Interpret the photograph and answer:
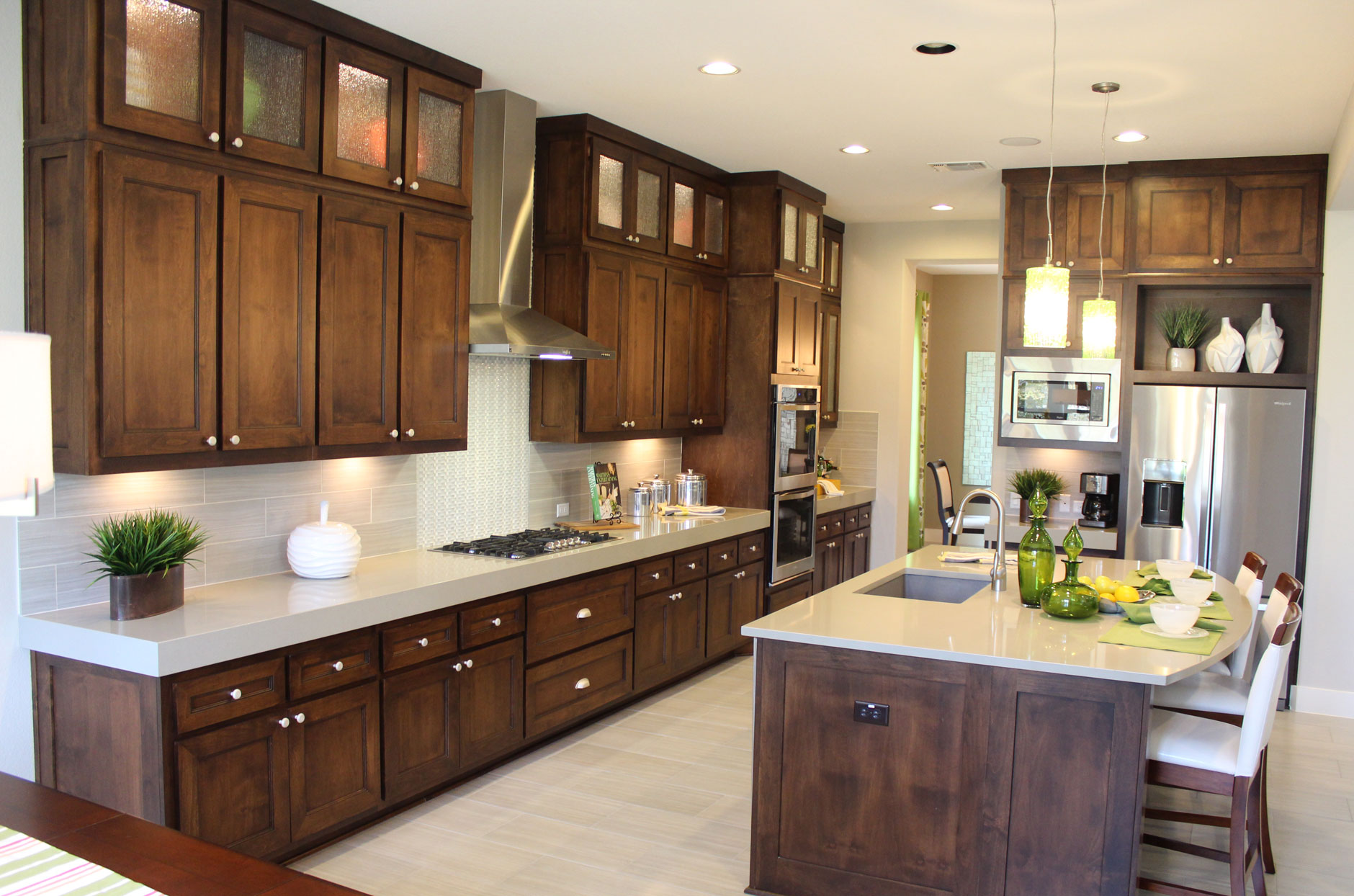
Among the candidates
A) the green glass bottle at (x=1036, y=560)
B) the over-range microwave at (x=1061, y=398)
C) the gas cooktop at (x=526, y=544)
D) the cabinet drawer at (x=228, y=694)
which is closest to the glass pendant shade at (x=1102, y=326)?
the green glass bottle at (x=1036, y=560)

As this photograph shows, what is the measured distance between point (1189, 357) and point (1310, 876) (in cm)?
317

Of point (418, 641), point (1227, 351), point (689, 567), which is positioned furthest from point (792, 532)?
point (418, 641)

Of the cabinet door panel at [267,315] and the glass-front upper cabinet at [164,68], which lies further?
the cabinet door panel at [267,315]

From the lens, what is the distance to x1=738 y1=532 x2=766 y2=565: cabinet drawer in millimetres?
6023

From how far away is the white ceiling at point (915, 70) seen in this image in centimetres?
353

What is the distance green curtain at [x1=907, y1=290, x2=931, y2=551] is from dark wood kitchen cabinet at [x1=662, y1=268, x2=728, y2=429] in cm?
270

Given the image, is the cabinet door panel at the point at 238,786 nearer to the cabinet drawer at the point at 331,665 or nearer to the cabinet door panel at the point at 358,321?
the cabinet drawer at the point at 331,665

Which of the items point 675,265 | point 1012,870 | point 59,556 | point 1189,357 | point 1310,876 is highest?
point 675,265

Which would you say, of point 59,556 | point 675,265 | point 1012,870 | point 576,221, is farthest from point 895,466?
point 59,556

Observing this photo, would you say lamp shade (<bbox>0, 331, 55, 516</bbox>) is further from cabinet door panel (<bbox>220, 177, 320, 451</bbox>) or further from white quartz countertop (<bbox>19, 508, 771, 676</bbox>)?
cabinet door panel (<bbox>220, 177, 320, 451</bbox>)

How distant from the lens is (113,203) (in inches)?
114

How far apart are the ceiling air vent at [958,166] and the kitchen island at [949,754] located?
130 inches

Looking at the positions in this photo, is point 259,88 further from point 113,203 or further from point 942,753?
point 942,753

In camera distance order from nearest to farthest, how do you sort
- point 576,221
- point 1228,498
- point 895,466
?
point 576,221
point 1228,498
point 895,466
